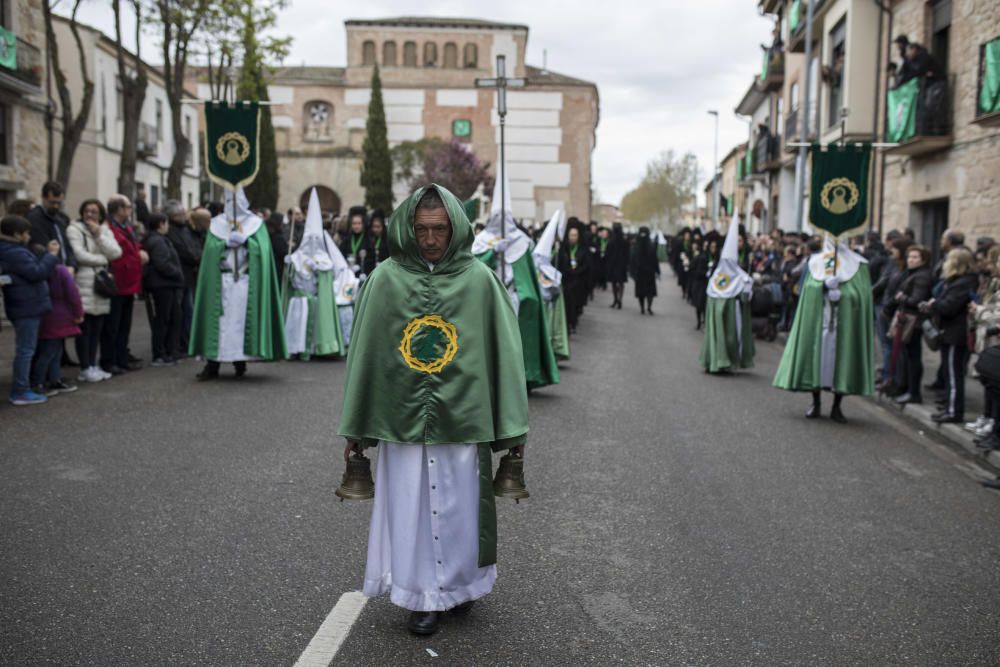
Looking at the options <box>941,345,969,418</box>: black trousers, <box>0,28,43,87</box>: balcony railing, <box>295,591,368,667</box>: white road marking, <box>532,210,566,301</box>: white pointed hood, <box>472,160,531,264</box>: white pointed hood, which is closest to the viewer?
<box>295,591,368,667</box>: white road marking

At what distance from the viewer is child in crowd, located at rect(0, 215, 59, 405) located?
8.97 metres

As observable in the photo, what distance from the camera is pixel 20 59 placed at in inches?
884

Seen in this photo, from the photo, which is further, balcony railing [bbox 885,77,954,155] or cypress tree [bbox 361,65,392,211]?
cypress tree [bbox 361,65,392,211]

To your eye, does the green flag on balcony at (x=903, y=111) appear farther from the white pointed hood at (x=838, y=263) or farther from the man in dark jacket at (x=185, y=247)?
the man in dark jacket at (x=185, y=247)

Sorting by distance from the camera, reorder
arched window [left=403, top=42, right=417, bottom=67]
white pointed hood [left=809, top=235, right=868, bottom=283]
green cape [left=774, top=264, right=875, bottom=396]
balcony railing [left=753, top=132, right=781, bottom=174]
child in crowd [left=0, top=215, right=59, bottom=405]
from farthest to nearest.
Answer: arched window [left=403, top=42, right=417, bottom=67]
balcony railing [left=753, top=132, right=781, bottom=174]
white pointed hood [left=809, top=235, right=868, bottom=283]
green cape [left=774, top=264, right=875, bottom=396]
child in crowd [left=0, top=215, right=59, bottom=405]

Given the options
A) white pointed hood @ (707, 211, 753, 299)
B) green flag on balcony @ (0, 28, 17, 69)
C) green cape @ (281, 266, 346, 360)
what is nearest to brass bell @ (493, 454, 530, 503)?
green cape @ (281, 266, 346, 360)

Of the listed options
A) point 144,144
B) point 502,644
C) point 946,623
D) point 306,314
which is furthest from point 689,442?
point 144,144

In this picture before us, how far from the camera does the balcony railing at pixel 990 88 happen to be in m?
15.5

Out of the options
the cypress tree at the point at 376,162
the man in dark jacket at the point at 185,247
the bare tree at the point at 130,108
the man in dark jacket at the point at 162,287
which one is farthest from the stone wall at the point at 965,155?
the cypress tree at the point at 376,162

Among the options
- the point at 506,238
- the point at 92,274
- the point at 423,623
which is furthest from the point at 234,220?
the point at 423,623

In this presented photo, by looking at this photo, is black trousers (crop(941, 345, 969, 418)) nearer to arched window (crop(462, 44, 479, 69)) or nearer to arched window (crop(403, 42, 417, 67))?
arched window (crop(462, 44, 479, 69))

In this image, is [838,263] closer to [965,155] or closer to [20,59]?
[965,155]

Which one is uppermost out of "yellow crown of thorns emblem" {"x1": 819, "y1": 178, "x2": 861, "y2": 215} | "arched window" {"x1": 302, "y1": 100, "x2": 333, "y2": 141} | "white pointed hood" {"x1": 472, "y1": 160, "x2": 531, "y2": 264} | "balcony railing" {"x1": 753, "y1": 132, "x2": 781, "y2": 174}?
"arched window" {"x1": 302, "y1": 100, "x2": 333, "y2": 141}

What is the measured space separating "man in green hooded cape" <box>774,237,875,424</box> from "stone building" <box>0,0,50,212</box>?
18008 mm
